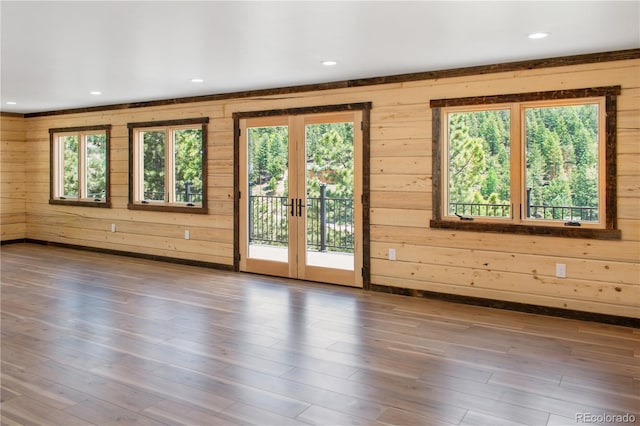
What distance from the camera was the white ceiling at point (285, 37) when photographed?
342cm

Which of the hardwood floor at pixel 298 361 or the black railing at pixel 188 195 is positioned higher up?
the black railing at pixel 188 195

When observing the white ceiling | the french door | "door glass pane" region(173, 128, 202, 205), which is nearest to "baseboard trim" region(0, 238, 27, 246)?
"door glass pane" region(173, 128, 202, 205)

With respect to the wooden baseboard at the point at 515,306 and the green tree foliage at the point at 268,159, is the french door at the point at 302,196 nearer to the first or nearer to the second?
the green tree foliage at the point at 268,159

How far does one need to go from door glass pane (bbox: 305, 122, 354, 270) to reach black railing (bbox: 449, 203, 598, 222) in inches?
51.0

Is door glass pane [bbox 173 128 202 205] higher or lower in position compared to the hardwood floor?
higher

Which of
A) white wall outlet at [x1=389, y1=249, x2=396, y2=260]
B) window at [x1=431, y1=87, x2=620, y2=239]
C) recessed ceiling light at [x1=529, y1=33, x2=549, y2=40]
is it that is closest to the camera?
recessed ceiling light at [x1=529, y1=33, x2=549, y2=40]

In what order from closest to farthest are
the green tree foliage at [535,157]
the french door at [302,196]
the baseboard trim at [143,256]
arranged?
1. the green tree foliage at [535,157]
2. the french door at [302,196]
3. the baseboard trim at [143,256]

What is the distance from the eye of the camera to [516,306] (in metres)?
5.03

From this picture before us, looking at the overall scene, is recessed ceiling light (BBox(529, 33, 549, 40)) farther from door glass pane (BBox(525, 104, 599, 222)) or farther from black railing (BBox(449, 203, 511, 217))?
black railing (BBox(449, 203, 511, 217))

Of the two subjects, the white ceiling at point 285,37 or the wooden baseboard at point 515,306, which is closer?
the white ceiling at point 285,37

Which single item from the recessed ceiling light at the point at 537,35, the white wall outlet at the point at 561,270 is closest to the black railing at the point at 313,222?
the white wall outlet at the point at 561,270

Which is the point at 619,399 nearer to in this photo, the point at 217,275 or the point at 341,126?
the point at 341,126

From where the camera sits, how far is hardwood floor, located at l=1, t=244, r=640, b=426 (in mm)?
2863

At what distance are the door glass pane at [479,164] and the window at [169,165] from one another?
140 inches
